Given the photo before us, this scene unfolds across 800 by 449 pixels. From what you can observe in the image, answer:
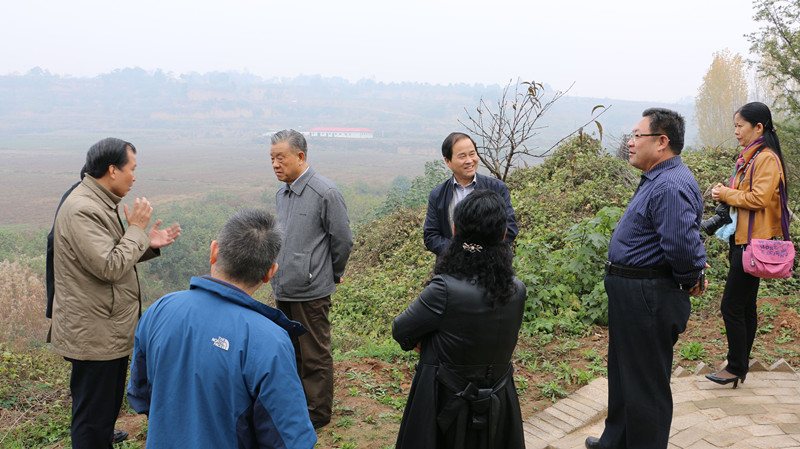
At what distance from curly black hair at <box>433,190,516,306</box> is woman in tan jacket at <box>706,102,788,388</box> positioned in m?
Answer: 2.30

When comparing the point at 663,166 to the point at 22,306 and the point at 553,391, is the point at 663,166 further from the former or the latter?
the point at 22,306

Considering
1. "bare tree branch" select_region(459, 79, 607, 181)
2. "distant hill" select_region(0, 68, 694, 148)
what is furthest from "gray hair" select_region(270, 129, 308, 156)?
"distant hill" select_region(0, 68, 694, 148)

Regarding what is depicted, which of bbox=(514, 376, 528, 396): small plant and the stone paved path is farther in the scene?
bbox=(514, 376, 528, 396): small plant

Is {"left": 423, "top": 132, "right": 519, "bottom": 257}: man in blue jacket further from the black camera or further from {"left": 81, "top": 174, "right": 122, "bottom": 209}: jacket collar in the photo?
{"left": 81, "top": 174, "right": 122, "bottom": 209}: jacket collar

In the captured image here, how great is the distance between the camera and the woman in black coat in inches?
84.2

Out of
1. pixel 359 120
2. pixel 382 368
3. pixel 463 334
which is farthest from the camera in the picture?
pixel 359 120

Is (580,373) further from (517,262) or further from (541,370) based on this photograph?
(517,262)

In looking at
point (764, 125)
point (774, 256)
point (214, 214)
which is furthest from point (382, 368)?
point (214, 214)

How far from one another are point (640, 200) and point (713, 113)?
145 feet

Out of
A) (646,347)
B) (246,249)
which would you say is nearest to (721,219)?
(646,347)

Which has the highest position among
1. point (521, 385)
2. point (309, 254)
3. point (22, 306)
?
point (309, 254)

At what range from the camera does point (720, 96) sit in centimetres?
3978

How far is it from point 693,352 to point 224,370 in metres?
4.19

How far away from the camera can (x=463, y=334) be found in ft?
7.04
